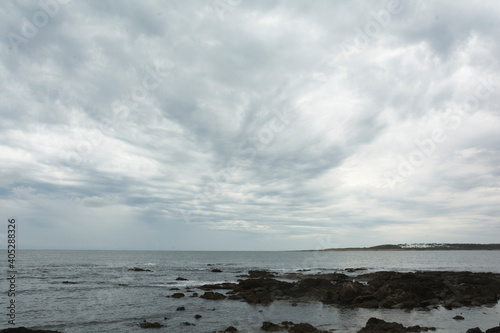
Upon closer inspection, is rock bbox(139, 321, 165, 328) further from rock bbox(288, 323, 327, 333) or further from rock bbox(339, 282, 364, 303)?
rock bbox(339, 282, 364, 303)

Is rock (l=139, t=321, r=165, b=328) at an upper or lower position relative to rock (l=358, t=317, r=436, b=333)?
lower

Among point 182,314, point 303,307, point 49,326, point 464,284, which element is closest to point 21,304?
point 49,326

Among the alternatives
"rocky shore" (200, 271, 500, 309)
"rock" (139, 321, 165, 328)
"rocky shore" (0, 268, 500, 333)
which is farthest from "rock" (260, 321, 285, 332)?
"rocky shore" (200, 271, 500, 309)

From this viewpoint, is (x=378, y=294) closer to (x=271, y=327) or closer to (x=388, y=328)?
(x=388, y=328)

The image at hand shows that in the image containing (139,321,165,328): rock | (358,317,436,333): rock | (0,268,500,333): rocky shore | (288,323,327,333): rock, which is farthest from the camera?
(0,268,500,333): rocky shore

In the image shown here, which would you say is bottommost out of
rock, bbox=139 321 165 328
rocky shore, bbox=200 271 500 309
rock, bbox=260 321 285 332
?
rocky shore, bbox=200 271 500 309

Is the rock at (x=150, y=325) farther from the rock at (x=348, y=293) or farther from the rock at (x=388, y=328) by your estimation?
the rock at (x=348, y=293)

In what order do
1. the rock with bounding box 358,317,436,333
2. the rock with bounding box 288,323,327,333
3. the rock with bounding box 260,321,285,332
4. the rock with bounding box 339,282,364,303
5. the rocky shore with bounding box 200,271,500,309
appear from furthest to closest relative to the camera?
the rock with bounding box 339,282,364,303
the rocky shore with bounding box 200,271,500,309
the rock with bounding box 260,321,285,332
the rock with bounding box 288,323,327,333
the rock with bounding box 358,317,436,333

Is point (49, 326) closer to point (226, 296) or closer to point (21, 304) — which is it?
point (21, 304)

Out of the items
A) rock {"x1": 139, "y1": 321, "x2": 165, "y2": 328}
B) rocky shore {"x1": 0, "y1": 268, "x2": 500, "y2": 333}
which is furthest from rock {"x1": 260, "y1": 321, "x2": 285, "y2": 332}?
rock {"x1": 139, "y1": 321, "x2": 165, "y2": 328}

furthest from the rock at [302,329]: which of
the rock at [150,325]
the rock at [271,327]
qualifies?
the rock at [150,325]

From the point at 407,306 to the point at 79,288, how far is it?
4663 centimetres

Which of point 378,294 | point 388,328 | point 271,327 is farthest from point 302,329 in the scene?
point 378,294

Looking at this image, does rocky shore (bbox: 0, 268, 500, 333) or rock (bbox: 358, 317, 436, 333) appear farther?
rocky shore (bbox: 0, 268, 500, 333)
